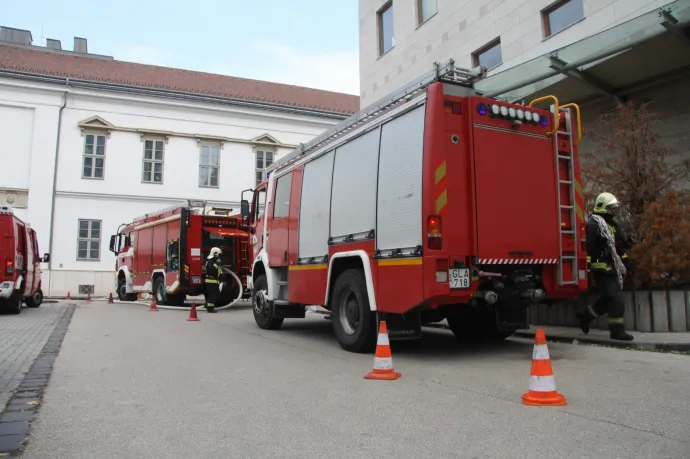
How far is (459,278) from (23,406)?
4.30 m

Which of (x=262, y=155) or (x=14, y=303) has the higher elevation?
(x=262, y=155)

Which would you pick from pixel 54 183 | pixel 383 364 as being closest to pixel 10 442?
pixel 383 364

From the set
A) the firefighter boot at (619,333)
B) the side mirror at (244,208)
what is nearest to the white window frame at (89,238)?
the side mirror at (244,208)

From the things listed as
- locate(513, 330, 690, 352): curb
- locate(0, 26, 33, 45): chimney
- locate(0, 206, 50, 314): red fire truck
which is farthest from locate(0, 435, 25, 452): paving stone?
locate(0, 26, 33, 45): chimney

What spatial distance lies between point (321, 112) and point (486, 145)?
26.0m

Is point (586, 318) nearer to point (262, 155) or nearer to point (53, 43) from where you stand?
point (262, 155)

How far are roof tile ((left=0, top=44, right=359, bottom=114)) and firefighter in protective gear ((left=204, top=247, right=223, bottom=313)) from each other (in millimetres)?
16408

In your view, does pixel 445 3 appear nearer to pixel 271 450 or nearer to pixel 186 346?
pixel 186 346

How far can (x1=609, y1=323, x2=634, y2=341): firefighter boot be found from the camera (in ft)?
23.8

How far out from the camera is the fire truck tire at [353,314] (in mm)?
6977

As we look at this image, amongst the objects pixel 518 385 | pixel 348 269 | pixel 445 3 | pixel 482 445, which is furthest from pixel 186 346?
pixel 445 3

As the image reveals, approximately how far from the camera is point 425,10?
1698cm

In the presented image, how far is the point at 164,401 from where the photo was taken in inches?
187

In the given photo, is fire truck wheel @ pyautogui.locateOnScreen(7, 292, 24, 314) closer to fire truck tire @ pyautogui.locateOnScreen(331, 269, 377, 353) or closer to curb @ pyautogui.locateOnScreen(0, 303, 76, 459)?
curb @ pyautogui.locateOnScreen(0, 303, 76, 459)
